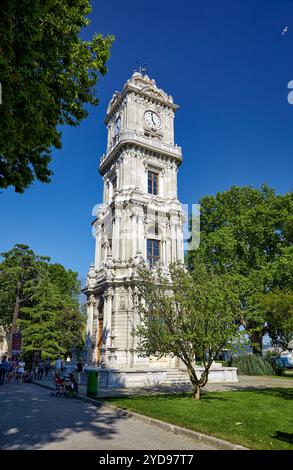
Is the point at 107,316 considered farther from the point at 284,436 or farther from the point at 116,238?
the point at 284,436

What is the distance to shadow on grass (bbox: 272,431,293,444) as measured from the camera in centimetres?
753

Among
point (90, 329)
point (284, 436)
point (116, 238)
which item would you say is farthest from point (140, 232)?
point (284, 436)

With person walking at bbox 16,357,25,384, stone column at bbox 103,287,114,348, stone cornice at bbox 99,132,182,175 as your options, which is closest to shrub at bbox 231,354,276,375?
stone column at bbox 103,287,114,348

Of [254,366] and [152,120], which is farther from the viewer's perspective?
[152,120]

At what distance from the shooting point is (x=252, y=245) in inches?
1307

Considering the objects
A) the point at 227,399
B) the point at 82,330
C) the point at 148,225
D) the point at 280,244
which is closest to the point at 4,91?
the point at 227,399

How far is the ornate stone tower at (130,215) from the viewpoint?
88.4ft

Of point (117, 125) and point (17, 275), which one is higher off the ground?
point (117, 125)

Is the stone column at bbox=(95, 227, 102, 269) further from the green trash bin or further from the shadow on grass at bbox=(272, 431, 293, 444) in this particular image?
the shadow on grass at bbox=(272, 431, 293, 444)

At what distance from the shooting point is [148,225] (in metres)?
30.9

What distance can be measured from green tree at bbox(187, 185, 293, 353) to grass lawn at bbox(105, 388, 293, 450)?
15073 mm

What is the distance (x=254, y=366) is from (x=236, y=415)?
19.7 meters

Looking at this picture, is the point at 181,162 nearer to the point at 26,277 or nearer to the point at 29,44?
the point at 26,277

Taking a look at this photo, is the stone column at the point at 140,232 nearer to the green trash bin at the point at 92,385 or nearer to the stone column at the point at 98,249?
the stone column at the point at 98,249
